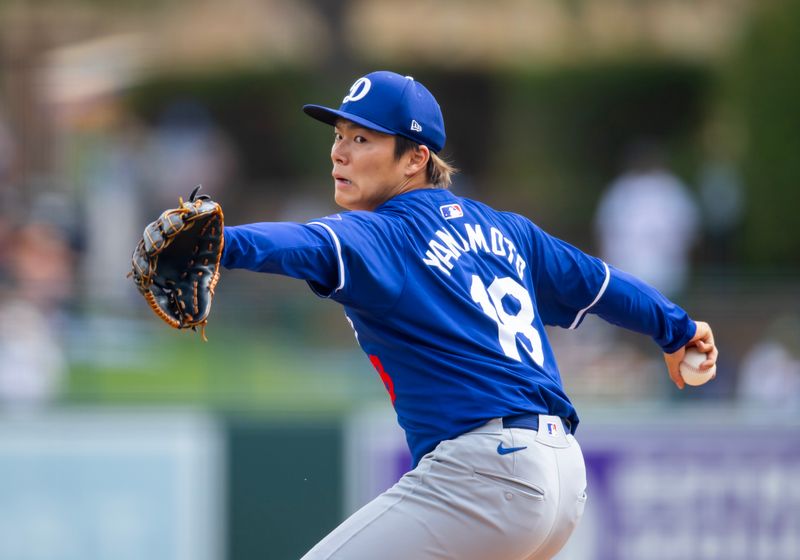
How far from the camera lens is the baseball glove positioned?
3.56 m

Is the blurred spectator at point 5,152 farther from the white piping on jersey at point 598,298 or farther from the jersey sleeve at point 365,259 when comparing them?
the jersey sleeve at point 365,259

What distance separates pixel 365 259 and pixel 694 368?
145 cm

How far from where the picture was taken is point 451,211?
4.22 metres

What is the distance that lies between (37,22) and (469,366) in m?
16.6

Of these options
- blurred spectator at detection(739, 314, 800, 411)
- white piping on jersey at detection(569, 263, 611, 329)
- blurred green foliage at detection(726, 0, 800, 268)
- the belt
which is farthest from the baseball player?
blurred green foliage at detection(726, 0, 800, 268)

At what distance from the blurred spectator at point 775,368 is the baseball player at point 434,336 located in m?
4.57

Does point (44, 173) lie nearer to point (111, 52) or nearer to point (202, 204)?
point (111, 52)

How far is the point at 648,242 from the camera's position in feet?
39.3

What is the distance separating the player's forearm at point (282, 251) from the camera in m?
3.63

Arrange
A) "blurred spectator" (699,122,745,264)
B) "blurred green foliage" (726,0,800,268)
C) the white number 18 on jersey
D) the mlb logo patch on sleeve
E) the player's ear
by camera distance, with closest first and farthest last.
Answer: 1. the white number 18 on jersey
2. the mlb logo patch on sleeve
3. the player's ear
4. "blurred green foliage" (726,0,800,268)
5. "blurred spectator" (699,122,745,264)

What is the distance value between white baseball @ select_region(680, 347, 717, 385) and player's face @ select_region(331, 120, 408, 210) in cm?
122

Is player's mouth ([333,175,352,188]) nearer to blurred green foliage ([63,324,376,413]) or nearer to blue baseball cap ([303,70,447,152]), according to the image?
blue baseball cap ([303,70,447,152])

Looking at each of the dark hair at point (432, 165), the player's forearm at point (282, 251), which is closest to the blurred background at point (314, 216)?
the dark hair at point (432, 165)

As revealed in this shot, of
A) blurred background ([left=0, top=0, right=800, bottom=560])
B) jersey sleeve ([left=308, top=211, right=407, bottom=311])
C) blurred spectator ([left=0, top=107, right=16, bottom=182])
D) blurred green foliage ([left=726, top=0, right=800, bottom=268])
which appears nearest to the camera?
jersey sleeve ([left=308, top=211, right=407, bottom=311])
